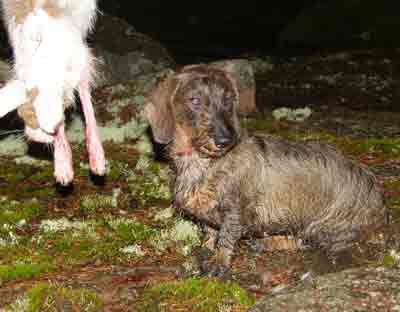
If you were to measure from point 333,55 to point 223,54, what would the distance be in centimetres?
426

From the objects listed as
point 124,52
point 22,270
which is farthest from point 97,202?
point 124,52

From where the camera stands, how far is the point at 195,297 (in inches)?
249

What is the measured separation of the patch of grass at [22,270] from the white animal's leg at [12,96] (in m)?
3.36

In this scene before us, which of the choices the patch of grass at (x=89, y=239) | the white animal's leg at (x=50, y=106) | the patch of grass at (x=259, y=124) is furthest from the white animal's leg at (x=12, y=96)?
the patch of grass at (x=259, y=124)

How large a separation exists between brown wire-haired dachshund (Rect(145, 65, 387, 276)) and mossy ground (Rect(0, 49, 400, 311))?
356mm

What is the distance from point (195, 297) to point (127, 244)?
1.85m

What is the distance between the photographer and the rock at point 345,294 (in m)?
5.09

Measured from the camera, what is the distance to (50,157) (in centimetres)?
1084

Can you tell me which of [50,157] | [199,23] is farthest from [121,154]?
[199,23]

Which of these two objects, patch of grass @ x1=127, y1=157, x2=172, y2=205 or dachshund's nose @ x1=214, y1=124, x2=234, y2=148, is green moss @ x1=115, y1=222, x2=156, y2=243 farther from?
dachshund's nose @ x1=214, y1=124, x2=234, y2=148

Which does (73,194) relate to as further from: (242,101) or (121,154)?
(242,101)

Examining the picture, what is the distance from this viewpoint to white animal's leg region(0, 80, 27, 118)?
4.15m

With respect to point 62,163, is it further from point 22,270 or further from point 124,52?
point 124,52

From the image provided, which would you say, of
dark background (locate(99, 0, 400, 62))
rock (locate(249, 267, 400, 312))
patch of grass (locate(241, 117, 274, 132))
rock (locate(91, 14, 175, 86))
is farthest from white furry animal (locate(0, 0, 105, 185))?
dark background (locate(99, 0, 400, 62))
